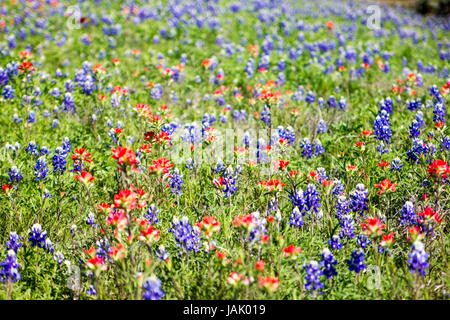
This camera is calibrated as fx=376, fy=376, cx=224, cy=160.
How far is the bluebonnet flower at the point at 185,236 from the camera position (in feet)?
9.37

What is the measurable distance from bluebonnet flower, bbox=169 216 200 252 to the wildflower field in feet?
0.04

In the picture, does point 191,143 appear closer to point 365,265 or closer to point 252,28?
point 365,265

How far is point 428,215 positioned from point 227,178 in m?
1.66

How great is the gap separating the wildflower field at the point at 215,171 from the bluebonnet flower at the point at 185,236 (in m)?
0.01

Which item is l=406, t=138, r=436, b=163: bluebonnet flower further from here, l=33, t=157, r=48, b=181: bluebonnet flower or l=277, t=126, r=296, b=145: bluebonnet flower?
l=33, t=157, r=48, b=181: bluebonnet flower

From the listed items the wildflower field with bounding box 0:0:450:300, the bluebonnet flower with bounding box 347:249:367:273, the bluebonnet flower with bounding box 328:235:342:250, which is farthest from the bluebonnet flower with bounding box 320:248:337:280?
the bluebonnet flower with bounding box 328:235:342:250

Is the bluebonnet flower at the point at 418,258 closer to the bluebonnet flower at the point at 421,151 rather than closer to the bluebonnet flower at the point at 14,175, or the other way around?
the bluebonnet flower at the point at 421,151

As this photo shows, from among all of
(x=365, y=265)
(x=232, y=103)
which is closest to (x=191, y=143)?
(x=232, y=103)

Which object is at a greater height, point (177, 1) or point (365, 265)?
point (177, 1)

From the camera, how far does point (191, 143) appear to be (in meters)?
4.46

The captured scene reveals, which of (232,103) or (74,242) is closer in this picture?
(74,242)

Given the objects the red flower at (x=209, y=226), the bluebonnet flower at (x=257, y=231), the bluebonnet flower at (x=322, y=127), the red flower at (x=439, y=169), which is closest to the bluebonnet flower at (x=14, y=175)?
the red flower at (x=209, y=226)

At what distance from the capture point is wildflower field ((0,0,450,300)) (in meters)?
2.63

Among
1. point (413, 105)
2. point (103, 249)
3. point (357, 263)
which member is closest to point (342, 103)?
point (413, 105)
